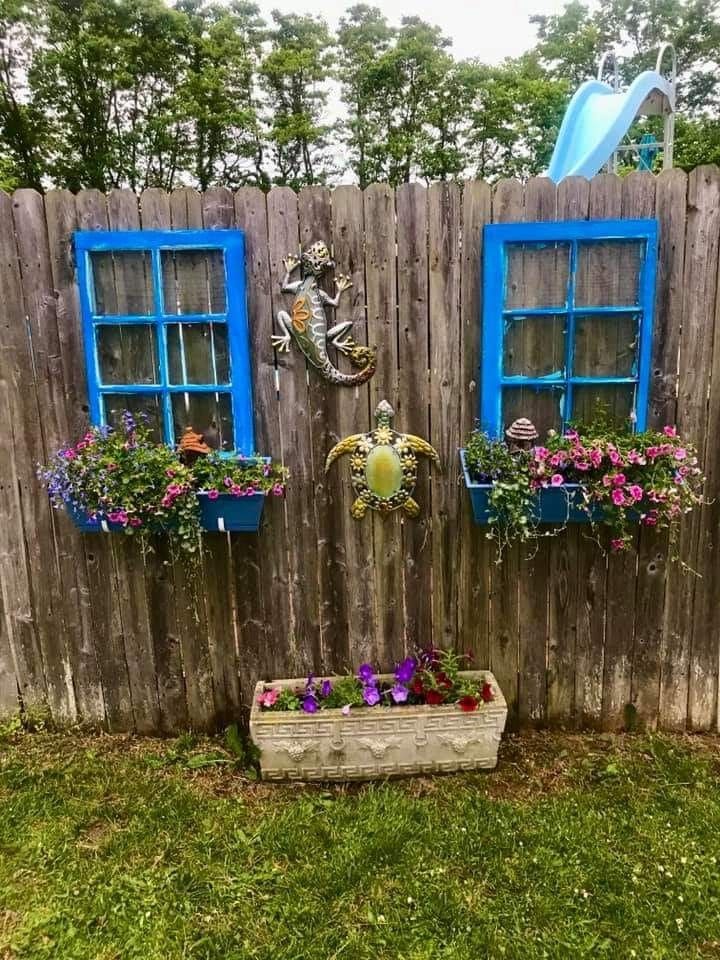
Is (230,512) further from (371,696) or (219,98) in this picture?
(219,98)

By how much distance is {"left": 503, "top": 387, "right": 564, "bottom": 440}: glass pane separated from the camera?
2.63 meters

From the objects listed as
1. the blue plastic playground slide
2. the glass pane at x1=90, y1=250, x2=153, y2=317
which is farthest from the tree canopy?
the glass pane at x1=90, y1=250, x2=153, y2=317

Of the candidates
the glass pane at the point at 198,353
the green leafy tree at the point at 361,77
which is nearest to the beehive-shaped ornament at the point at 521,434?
the glass pane at the point at 198,353

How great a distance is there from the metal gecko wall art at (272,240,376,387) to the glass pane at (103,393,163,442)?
533mm

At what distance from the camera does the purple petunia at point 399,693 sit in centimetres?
267

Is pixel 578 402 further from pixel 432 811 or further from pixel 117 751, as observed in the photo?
pixel 117 751

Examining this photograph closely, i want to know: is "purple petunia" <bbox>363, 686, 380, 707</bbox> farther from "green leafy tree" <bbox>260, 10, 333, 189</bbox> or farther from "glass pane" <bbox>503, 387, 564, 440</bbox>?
"green leafy tree" <bbox>260, 10, 333, 189</bbox>

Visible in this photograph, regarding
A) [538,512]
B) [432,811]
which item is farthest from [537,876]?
[538,512]

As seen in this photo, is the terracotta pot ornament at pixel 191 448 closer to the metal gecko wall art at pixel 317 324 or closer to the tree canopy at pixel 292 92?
the metal gecko wall art at pixel 317 324

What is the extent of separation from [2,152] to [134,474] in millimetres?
12113

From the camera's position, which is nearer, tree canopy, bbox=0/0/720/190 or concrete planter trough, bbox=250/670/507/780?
concrete planter trough, bbox=250/670/507/780

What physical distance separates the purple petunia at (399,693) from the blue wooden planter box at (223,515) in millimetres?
835

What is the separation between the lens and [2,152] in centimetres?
1179

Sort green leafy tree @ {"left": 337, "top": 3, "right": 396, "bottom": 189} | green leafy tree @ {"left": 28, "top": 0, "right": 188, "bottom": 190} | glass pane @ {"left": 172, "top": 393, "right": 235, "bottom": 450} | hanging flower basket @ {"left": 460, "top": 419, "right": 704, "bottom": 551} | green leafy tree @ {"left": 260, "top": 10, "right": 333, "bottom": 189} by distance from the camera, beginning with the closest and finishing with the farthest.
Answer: hanging flower basket @ {"left": 460, "top": 419, "right": 704, "bottom": 551}, glass pane @ {"left": 172, "top": 393, "right": 235, "bottom": 450}, green leafy tree @ {"left": 28, "top": 0, "right": 188, "bottom": 190}, green leafy tree @ {"left": 260, "top": 10, "right": 333, "bottom": 189}, green leafy tree @ {"left": 337, "top": 3, "right": 396, "bottom": 189}
